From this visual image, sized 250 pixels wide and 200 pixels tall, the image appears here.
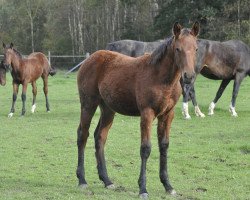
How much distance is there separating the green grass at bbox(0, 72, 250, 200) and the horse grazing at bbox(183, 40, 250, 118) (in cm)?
100

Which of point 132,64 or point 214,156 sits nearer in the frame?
point 132,64

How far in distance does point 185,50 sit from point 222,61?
842cm

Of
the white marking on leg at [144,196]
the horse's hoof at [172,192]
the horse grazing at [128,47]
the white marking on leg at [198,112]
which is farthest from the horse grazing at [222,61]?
the white marking on leg at [144,196]

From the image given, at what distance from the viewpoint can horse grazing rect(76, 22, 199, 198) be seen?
19.3 feet

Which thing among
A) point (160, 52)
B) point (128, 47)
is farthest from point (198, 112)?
point (160, 52)

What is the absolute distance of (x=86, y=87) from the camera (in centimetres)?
689

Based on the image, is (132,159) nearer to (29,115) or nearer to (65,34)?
(29,115)

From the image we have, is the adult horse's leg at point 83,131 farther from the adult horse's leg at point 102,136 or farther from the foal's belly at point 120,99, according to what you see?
the foal's belly at point 120,99

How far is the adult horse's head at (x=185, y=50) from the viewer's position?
5594 millimetres

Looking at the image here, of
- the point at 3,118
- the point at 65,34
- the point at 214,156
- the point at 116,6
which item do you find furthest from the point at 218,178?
the point at 65,34

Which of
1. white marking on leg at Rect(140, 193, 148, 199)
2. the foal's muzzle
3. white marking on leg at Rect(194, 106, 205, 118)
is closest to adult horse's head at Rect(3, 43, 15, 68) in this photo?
white marking on leg at Rect(194, 106, 205, 118)

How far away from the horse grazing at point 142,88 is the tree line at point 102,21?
2960 centimetres

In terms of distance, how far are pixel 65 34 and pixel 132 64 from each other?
1876 inches

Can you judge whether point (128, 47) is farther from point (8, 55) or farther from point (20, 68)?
point (8, 55)
